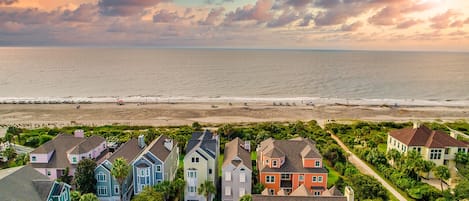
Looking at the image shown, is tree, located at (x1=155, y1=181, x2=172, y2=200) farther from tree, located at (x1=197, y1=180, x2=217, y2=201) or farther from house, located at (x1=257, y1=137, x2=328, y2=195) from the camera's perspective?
house, located at (x1=257, y1=137, x2=328, y2=195)

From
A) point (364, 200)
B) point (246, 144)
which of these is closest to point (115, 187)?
point (246, 144)

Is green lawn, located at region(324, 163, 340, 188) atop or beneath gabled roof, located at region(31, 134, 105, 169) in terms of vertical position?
beneath

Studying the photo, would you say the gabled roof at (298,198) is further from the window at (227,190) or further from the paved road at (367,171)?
the paved road at (367,171)

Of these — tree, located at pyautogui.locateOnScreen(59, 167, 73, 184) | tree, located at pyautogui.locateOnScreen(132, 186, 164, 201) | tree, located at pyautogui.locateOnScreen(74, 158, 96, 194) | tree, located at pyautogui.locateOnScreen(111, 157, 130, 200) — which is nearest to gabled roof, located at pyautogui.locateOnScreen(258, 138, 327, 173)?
tree, located at pyautogui.locateOnScreen(132, 186, 164, 201)

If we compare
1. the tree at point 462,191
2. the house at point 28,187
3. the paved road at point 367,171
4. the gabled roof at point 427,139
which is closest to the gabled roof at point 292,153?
the paved road at point 367,171

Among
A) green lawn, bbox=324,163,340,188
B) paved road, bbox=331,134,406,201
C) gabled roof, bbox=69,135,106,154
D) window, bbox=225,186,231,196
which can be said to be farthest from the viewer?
green lawn, bbox=324,163,340,188

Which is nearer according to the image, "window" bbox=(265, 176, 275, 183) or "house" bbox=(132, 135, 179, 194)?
"house" bbox=(132, 135, 179, 194)

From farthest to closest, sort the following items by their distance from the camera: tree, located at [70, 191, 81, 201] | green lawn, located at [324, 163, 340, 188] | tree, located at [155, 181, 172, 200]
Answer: green lawn, located at [324, 163, 340, 188]
tree, located at [155, 181, 172, 200]
tree, located at [70, 191, 81, 201]
